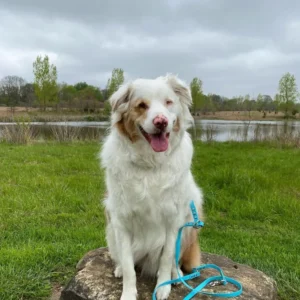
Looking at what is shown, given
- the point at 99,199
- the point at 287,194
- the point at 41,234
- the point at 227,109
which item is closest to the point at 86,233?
the point at 41,234

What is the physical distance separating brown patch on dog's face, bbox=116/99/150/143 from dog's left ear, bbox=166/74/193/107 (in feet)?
1.15

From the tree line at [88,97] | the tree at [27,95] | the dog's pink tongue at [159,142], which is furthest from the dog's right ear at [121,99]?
the tree at [27,95]

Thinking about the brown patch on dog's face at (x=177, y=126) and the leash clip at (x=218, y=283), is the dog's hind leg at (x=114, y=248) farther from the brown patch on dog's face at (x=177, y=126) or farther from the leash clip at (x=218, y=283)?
the brown patch on dog's face at (x=177, y=126)

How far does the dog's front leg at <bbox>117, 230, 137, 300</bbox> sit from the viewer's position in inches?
112

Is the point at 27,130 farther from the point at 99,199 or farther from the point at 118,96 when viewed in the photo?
the point at 118,96

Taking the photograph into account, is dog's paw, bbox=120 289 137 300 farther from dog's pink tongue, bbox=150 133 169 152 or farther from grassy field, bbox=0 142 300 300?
dog's pink tongue, bbox=150 133 169 152

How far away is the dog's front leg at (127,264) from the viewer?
9.32 feet

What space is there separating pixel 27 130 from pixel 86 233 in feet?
41.8

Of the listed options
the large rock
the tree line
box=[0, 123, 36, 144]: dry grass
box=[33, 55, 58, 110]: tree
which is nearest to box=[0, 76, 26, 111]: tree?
the tree line

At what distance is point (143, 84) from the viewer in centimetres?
282

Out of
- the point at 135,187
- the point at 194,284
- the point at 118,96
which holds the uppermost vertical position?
the point at 118,96

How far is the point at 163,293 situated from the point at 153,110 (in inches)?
62.9

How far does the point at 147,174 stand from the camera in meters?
2.84

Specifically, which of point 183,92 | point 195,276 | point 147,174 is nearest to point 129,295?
point 195,276
